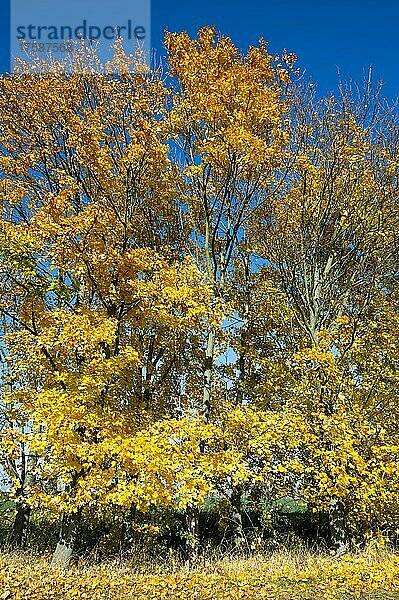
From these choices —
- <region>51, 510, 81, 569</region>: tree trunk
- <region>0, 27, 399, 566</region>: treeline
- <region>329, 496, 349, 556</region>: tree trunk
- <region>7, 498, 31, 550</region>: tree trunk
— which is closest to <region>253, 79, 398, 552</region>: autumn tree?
A: <region>0, 27, 399, 566</region>: treeline

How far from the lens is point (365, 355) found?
1343 centimetres

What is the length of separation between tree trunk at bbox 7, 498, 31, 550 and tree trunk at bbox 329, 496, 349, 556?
774cm

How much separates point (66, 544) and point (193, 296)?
5946mm

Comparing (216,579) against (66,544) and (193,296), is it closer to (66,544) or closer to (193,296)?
(66,544)

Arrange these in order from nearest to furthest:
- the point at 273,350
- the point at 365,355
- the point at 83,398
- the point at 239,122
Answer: the point at 83,398 < the point at 239,122 < the point at 365,355 < the point at 273,350

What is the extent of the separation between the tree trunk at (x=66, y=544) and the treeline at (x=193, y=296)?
0.06 m

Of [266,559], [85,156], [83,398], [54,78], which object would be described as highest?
[54,78]

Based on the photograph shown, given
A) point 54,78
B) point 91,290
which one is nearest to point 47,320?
point 91,290

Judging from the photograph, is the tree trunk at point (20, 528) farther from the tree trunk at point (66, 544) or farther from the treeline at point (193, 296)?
the tree trunk at point (66, 544)

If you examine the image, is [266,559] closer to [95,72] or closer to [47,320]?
[47,320]

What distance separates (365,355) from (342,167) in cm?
534

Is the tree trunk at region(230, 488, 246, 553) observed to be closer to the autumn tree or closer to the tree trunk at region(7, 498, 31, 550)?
the autumn tree

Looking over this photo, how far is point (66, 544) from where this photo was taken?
10.5 metres

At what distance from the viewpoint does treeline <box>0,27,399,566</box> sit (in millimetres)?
9734
